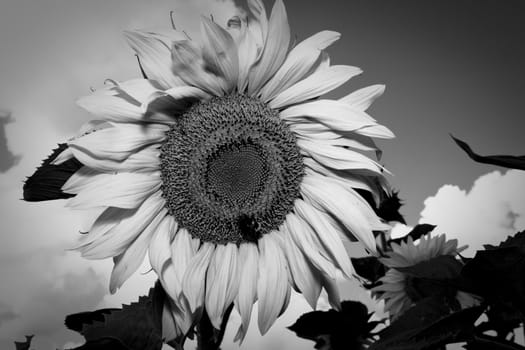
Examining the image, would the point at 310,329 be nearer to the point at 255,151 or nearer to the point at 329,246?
the point at 329,246

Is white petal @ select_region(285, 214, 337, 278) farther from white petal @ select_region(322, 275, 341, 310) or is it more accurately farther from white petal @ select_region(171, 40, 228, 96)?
white petal @ select_region(171, 40, 228, 96)

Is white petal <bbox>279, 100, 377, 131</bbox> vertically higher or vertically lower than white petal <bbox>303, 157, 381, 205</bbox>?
higher

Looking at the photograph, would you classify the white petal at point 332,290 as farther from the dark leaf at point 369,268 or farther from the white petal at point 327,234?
the dark leaf at point 369,268

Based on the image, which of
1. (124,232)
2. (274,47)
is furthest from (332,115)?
(124,232)

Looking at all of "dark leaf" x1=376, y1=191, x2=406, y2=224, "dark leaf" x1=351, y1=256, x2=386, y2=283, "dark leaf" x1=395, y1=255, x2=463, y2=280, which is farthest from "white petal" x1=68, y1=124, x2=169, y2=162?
"dark leaf" x1=351, y1=256, x2=386, y2=283

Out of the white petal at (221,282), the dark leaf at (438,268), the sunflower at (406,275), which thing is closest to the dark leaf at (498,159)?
the dark leaf at (438,268)

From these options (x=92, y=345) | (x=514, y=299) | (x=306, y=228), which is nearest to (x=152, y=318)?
(x=92, y=345)
